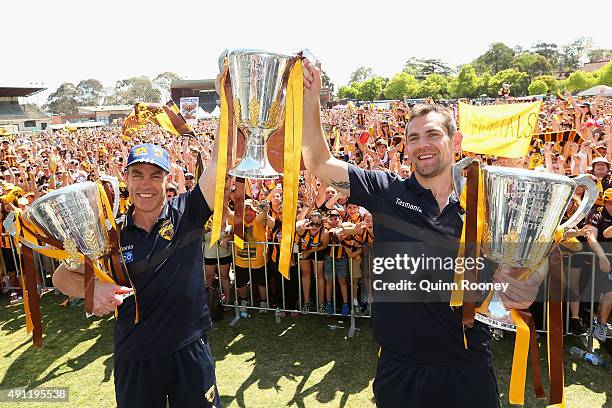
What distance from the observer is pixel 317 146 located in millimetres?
2248

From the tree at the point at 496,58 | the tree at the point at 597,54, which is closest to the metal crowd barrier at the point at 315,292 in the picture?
the tree at the point at 496,58

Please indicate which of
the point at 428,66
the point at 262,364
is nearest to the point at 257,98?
the point at 262,364

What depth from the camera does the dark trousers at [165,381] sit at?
7.95 feet

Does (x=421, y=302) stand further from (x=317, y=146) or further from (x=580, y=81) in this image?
(x=580, y=81)

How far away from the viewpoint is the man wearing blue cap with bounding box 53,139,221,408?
95.6 inches

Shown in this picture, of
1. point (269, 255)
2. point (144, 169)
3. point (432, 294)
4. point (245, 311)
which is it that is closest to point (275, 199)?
point (269, 255)

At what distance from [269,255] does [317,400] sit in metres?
2.23

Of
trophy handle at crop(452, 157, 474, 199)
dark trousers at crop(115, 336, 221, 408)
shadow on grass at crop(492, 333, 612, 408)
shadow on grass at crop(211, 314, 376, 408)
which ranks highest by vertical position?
trophy handle at crop(452, 157, 474, 199)

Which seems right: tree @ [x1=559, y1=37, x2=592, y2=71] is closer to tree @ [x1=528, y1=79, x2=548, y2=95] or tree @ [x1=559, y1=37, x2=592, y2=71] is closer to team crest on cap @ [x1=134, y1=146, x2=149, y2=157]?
tree @ [x1=528, y1=79, x2=548, y2=95]

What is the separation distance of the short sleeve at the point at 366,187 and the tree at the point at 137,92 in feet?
401

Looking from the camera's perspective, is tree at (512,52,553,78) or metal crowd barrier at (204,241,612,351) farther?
tree at (512,52,553,78)

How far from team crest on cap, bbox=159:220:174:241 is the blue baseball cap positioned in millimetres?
300

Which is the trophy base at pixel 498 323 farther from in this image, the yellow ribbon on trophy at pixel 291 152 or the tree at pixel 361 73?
the tree at pixel 361 73

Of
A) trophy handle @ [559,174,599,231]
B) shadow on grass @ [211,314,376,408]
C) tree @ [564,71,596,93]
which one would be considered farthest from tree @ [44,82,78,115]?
trophy handle @ [559,174,599,231]
